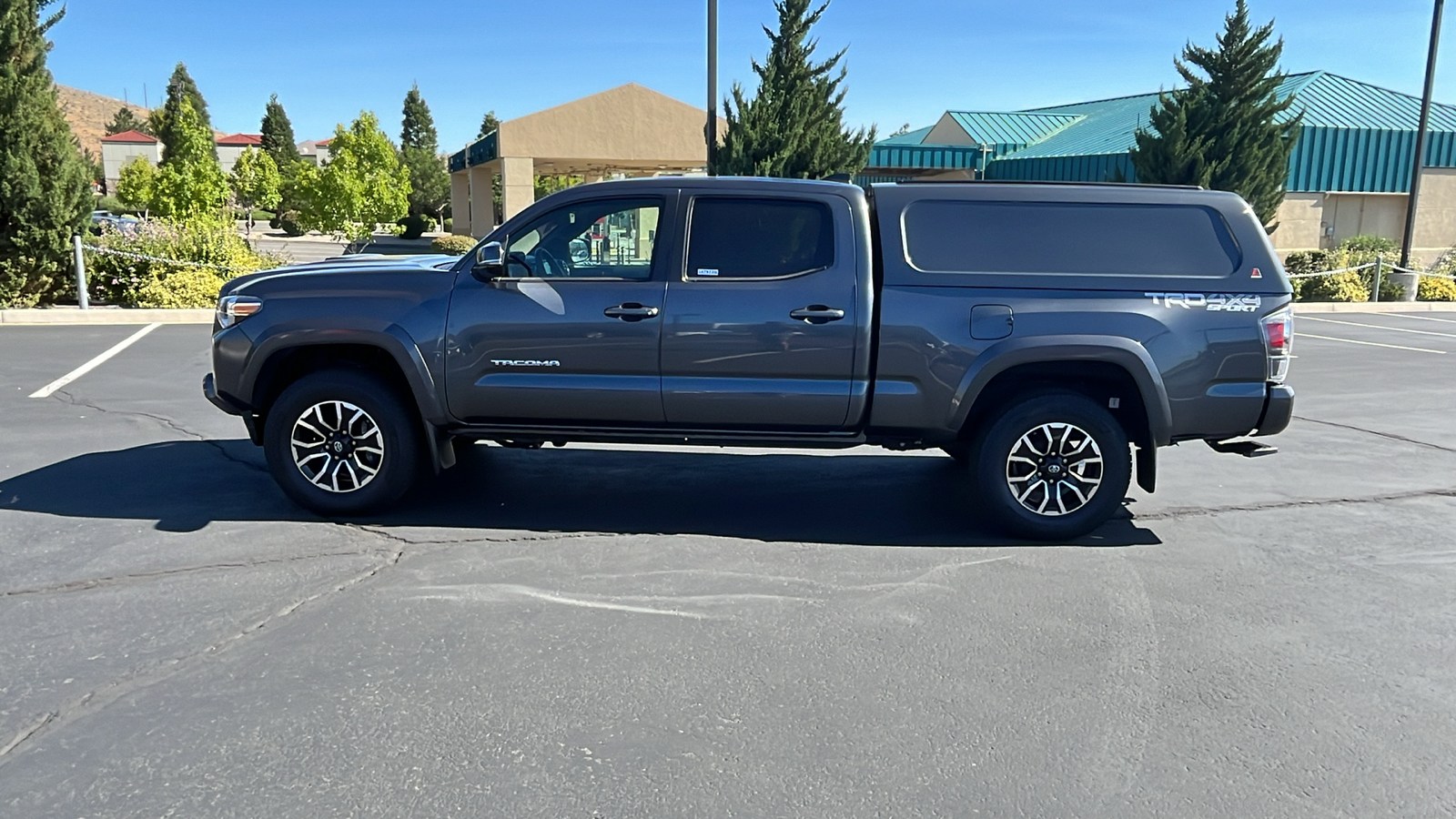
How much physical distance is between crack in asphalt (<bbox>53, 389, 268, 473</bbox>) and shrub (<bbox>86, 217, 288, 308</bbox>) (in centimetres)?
748

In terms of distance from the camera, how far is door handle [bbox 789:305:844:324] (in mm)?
5570

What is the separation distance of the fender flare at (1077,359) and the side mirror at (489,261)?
256cm

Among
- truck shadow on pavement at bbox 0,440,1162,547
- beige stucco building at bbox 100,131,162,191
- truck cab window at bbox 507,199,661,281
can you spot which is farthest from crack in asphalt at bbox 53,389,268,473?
beige stucco building at bbox 100,131,162,191

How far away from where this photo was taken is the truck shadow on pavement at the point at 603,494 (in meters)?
5.84

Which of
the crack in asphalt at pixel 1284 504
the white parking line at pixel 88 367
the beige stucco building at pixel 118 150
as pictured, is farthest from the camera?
the beige stucco building at pixel 118 150

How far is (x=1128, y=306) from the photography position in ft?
18.0

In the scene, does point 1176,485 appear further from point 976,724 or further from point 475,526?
point 475,526

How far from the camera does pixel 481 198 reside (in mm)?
42000

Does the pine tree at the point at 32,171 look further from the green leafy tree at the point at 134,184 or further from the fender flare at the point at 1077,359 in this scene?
the green leafy tree at the point at 134,184

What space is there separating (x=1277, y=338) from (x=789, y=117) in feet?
61.7

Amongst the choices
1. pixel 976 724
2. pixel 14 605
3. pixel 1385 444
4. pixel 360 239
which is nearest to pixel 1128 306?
pixel 976 724

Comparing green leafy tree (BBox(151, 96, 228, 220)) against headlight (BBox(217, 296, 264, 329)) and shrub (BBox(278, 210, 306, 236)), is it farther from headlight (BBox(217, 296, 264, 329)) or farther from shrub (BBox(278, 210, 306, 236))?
headlight (BBox(217, 296, 264, 329))

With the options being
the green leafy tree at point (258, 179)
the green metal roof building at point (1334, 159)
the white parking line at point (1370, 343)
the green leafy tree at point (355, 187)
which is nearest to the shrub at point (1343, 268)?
the green metal roof building at point (1334, 159)

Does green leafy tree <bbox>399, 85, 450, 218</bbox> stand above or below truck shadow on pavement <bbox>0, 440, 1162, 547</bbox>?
above
